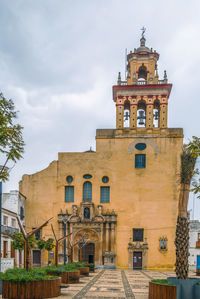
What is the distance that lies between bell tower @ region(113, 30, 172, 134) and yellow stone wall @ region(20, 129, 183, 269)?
138 cm

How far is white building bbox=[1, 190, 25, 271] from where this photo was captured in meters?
35.7

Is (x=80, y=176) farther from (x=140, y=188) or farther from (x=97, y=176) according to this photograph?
(x=140, y=188)

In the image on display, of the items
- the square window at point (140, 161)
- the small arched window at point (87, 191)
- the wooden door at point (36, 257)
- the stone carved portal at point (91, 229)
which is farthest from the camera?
the square window at point (140, 161)

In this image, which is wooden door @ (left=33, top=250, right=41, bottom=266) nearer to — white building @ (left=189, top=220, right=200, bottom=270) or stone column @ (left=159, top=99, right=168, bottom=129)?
white building @ (left=189, top=220, right=200, bottom=270)

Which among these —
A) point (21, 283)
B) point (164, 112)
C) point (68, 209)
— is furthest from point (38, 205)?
point (21, 283)

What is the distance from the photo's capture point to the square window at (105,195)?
42781mm

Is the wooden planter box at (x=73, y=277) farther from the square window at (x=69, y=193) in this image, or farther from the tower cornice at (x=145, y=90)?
the tower cornice at (x=145, y=90)

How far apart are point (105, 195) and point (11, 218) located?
10.6 m

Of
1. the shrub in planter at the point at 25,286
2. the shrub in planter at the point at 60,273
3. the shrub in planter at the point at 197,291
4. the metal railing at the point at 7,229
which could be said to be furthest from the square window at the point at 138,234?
the shrub in planter at the point at 25,286

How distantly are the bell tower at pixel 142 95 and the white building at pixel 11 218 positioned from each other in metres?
14.0

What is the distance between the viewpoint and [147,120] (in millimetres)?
44062

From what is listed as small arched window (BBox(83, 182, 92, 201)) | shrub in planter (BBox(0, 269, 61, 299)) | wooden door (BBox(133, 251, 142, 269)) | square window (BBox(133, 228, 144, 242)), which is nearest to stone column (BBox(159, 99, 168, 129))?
small arched window (BBox(83, 182, 92, 201))

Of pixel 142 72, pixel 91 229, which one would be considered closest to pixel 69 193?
pixel 91 229

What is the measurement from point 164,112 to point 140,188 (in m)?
9.17
